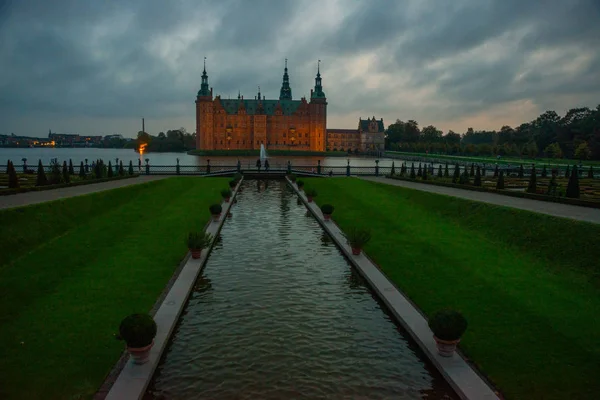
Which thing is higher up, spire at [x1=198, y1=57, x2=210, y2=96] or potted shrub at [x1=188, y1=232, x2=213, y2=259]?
spire at [x1=198, y1=57, x2=210, y2=96]

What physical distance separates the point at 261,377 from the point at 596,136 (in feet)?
285

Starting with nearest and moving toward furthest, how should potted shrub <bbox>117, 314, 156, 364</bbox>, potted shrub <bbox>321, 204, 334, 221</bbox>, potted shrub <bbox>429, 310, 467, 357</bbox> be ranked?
1. potted shrub <bbox>117, 314, 156, 364</bbox>
2. potted shrub <bbox>429, 310, 467, 357</bbox>
3. potted shrub <bbox>321, 204, 334, 221</bbox>

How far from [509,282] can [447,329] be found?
18.2ft

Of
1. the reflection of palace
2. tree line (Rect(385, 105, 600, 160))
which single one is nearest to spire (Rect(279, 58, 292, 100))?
the reflection of palace

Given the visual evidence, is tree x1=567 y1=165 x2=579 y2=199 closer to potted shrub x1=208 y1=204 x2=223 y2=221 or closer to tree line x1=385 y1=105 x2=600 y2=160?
potted shrub x1=208 y1=204 x2=223 y2=221

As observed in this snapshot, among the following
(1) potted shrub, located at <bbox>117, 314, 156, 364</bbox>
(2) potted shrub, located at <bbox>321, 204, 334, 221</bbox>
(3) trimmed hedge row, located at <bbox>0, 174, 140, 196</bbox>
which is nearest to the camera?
(1) potted shrub, located at <bbox>117, 314, 156, 364</bbox>

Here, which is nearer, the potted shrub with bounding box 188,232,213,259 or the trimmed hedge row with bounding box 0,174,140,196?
the potted shrub with bounding box 188,232,213,259

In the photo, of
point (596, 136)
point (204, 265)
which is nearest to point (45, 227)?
point (204, 265)

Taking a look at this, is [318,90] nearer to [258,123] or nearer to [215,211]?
[258,123]

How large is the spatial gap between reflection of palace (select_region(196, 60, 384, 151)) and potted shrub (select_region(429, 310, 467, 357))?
541 feet

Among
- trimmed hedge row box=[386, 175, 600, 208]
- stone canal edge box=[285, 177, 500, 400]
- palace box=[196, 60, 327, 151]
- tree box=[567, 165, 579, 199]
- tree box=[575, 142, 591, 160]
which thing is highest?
palace box=[196, 60, 327, 151]

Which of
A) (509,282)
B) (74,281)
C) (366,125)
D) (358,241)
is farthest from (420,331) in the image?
(366,125)

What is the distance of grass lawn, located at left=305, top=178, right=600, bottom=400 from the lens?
8.31 meters

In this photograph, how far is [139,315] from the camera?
27.5 feet
